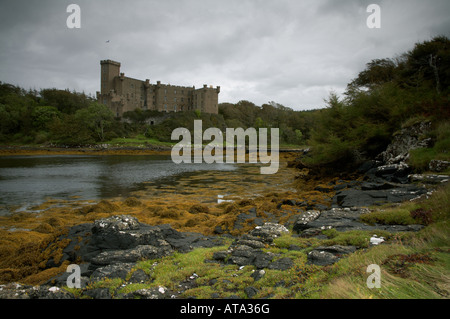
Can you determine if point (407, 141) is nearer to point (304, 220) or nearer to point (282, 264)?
point (304, 220)

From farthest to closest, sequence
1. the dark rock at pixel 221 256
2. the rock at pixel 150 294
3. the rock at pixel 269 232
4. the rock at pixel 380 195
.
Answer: the rock at pixel 380 195, the rock at pixel 269 232, the dark rock at pixel 221 256, the rock at pixel 150 294

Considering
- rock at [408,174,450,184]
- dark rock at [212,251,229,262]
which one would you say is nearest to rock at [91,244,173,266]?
dark rock at [212,251,229,262]

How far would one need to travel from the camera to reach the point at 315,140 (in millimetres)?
28453

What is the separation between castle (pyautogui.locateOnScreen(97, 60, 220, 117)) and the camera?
96375mm

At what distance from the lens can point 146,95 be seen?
10588 cm

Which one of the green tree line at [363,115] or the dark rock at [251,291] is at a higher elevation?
the green tree line at [363,115]

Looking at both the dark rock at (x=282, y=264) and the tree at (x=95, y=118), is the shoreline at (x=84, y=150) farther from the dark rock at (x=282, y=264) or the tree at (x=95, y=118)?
the dark rock at (x=282, y=264)

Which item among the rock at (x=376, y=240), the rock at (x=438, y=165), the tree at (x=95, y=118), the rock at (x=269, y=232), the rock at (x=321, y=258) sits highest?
the tree at (x=95, y=118)

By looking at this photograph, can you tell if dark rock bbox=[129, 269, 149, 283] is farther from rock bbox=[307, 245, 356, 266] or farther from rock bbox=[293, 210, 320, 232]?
rock bbox=[293, 210, 320, 232]

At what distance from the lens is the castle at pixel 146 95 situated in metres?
96.4

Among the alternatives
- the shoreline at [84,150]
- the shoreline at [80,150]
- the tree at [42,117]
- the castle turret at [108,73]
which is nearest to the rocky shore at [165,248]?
the shoreline at [84,150]

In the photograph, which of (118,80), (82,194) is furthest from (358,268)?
(118,80)

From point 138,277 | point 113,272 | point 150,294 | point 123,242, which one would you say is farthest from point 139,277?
point 123,242
